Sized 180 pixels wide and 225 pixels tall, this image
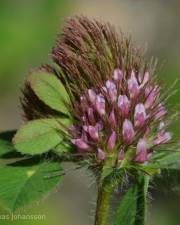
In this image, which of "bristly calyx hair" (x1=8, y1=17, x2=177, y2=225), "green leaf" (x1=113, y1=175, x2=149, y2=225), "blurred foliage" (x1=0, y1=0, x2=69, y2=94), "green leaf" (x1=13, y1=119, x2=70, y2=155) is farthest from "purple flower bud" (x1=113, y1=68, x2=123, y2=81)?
"blurred foliage" (x1=0, y1=0, x2=69, y2=94)

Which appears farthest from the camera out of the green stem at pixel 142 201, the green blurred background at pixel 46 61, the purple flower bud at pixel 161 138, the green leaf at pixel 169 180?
the green blurred background at pixel 46 61

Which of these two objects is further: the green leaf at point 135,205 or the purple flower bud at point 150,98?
the purple flower bud at point 150,98

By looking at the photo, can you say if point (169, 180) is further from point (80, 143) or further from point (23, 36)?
point (23, 36)

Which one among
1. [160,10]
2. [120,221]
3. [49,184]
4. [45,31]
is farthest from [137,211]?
[160,10]

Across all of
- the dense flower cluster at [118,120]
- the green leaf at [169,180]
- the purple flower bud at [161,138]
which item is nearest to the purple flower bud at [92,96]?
the dense flower cluster at [118,120]

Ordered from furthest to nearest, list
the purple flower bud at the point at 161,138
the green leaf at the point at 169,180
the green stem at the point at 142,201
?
the green leaf at the point at 169,180 < the purple flower bud at the point at 161,138 < the green stem at the point at 142,201

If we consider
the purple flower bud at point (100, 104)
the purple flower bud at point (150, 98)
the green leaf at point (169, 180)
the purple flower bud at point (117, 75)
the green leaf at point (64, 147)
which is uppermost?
the purple flower bud at point (117, 75)

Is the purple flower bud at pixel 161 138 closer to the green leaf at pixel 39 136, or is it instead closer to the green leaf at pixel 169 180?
the green leaf at pixel 169 180

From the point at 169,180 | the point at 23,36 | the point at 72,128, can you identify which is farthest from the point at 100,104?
the point at 23,36

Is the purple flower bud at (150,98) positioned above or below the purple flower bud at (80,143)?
above
